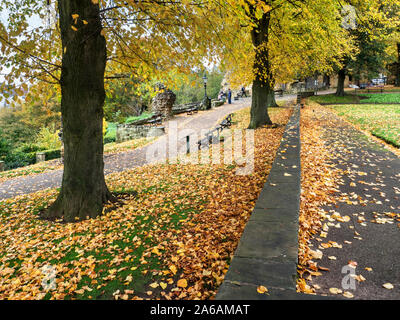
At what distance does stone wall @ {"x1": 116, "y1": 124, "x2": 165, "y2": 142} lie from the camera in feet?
62.6

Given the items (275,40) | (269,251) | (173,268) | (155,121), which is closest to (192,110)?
(155,121)

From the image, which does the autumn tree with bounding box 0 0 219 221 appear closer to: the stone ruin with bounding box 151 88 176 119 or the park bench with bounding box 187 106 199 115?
the stone ruin with bounding box 151 88 176 119

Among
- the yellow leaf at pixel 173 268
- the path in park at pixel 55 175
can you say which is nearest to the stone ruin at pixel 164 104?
the path in park at pixel 55 175

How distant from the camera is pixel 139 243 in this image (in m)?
4.32

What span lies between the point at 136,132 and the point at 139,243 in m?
16.9

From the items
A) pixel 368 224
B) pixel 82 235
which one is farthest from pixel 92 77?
pixel 368 224

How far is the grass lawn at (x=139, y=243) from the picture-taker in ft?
10.9

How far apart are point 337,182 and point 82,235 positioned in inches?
214

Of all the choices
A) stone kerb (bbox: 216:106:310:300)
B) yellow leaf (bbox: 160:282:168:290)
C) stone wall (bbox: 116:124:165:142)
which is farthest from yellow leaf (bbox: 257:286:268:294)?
stone wall (bbox: 116:124:165:142)

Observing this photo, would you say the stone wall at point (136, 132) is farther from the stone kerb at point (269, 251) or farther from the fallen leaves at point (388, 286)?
the fallen leaves at point (388, 286)

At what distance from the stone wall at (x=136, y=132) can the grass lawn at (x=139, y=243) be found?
12227mm

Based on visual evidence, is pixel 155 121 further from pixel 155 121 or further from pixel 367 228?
pixel 367 228

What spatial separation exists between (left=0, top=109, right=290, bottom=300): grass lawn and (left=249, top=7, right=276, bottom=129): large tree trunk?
6.65m
